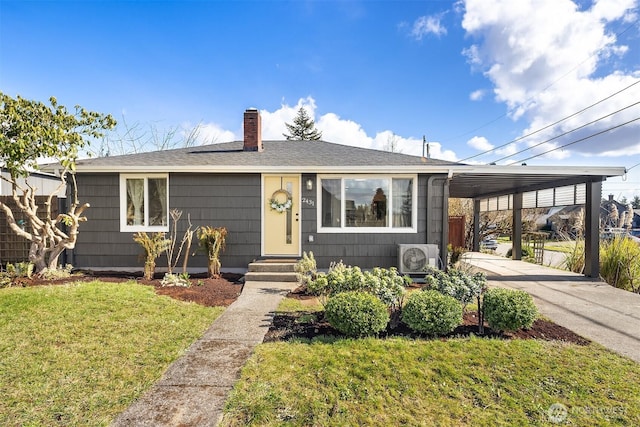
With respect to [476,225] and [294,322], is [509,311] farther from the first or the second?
[476,225]

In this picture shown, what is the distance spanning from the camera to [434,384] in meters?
2.48

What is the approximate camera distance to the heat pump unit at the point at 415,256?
6.47 meters

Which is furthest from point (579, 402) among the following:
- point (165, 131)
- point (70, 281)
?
point (165, 131)

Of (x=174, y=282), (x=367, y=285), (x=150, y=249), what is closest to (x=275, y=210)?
(x=174, y=282)

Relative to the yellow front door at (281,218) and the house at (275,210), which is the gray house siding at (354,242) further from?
the yellow front door at (281,218)

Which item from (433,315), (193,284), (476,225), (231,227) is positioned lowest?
(193,284)

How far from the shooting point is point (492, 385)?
247cm

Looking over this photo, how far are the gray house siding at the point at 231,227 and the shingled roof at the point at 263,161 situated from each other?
304mm

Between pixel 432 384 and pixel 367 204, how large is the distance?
15.6 feet

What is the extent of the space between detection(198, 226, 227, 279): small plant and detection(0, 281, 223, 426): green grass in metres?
1.55

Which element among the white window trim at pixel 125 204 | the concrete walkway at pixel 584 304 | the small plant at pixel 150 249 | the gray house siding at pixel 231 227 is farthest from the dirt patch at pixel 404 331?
the white window trim at pixel 125 204

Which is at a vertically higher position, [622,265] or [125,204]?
[125,204]

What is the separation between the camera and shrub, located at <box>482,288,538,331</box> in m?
3.36

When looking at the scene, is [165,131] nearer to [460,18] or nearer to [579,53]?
[460,18]
